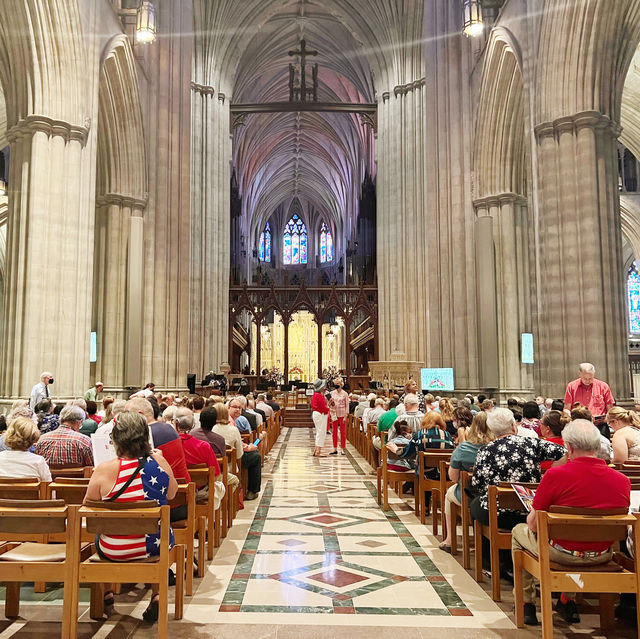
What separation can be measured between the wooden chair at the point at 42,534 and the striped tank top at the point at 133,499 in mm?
172

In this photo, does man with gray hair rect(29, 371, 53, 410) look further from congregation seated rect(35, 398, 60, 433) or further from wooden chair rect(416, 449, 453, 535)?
wooden chair rect(416, 449, 453, 535)

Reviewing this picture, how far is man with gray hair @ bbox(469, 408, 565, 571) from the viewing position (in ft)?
13.5

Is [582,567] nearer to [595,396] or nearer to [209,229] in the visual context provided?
[595,396]

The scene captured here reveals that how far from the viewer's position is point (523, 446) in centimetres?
413

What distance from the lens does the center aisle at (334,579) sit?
11.8 feet

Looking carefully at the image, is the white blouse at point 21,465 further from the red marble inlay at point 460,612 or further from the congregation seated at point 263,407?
the congregation seated at point 263,407

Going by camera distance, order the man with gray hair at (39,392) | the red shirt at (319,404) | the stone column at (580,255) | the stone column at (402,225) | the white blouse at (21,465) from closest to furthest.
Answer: the white blouse at (21,465)
the man with gray hair at (39,392)
the stone column at (580,255)
the red shirt at (319,404)
the stone column at (402,225)

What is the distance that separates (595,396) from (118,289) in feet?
35.5

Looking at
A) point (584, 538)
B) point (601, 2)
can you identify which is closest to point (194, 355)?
point (601, 2)

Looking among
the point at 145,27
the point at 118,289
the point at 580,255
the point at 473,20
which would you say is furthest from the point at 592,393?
the point at 118,289

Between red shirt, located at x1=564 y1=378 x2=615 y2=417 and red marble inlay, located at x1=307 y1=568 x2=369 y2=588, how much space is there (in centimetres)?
397

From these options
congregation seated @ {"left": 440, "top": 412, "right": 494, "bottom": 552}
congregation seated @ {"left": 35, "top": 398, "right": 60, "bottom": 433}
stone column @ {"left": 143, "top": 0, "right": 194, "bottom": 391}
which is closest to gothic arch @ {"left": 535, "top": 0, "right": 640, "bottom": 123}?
congregation seated @ {"left": 440, "top": 412, "right": 494, "bottom": 552}

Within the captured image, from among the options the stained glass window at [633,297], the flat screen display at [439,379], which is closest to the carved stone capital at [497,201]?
the flat screen display at [439,379]

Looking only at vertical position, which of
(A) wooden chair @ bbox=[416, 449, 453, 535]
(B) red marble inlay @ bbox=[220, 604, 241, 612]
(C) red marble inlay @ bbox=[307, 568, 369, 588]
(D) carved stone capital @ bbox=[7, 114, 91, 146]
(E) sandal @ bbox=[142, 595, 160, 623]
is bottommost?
(C) red marble inlay @ bbox=[307, 568, 369, 588]
